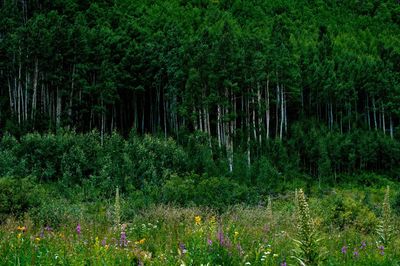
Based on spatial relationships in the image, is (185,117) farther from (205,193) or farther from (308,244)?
(308,244)

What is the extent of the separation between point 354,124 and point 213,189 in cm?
3403

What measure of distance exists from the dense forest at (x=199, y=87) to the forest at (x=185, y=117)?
0.58 ft

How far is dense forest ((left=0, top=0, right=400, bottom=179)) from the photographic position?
42531mm

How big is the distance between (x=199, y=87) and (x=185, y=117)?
3438 mm

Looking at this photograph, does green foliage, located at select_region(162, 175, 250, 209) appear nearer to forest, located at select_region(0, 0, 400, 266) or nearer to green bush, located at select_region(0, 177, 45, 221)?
forest, located at select_region(0, 0, 400, 266)

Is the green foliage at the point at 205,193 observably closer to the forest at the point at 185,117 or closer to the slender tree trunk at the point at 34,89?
the forest at the point at 185,117

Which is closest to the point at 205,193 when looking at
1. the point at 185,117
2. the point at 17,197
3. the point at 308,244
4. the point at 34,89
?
the point at 17,197

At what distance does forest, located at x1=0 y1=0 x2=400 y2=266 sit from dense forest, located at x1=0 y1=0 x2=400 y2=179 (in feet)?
0.58

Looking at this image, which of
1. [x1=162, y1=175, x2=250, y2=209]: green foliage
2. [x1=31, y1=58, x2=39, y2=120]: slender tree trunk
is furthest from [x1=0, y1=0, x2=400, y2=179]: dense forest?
[x1=162, y1=175, x2=250, y2=209]: green foliage

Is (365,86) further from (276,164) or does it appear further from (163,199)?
(163,199)

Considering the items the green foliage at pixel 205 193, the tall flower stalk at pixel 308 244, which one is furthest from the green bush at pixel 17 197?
the tall flower stalk at pixel 308 244

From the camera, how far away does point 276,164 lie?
4197cm

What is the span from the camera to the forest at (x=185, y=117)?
2412cm

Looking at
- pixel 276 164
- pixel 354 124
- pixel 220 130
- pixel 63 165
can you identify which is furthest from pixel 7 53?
pixel 354 124
